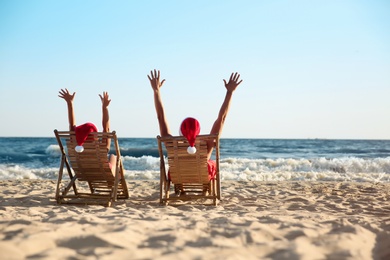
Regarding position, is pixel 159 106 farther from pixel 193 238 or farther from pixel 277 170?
pixel 277 170

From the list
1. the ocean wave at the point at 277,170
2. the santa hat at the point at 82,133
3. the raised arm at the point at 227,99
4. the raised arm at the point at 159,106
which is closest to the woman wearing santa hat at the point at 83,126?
the santa hat at the point at 82,133

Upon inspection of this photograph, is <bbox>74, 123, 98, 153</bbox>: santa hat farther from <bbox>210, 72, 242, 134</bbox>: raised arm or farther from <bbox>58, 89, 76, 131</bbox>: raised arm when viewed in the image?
<bbox>210, 72, 242, 134</bbox>: raised arm

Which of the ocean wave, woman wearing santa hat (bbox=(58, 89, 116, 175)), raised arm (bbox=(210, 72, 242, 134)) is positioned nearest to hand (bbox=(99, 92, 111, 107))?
woman wearing santa hat (bbox=(58, 89, 116, 175))

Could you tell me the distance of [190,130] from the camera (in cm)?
443

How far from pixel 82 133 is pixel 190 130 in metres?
1.34

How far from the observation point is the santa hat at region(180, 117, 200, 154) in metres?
4.43

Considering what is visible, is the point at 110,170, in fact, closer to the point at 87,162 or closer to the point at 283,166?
the point at 87,162

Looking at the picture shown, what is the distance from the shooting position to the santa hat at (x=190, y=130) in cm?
443

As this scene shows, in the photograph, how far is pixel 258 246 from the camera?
2.46 meters

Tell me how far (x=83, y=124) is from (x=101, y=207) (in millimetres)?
1049

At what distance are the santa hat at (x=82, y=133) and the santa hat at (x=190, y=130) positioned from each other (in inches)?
45.6

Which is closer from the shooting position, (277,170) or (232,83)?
(232,83)

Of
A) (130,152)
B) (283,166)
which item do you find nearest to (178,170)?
(283,166)

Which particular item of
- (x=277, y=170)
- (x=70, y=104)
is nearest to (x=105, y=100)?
(x=70, y=104)
